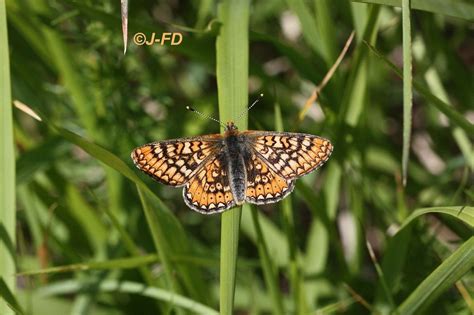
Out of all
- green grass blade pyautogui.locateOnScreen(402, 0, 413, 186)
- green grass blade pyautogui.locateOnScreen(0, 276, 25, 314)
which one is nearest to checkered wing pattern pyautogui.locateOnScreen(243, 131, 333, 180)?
green grass blade pyautogui.locateOnScreen(402, 0, 413, 186)

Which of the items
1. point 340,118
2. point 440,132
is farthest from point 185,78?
point 340,118

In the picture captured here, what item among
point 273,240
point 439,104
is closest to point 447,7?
point 439,104

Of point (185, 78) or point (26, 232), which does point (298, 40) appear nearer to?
point (185, 78)

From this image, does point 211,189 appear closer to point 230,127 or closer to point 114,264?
point 230,127

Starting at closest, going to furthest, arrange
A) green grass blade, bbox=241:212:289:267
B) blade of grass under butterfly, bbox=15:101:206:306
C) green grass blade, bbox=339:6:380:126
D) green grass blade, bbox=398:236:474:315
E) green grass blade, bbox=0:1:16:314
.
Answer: green grass blade, bbox=398:236:474:315
blade of grass under butterfly, bbox=15:101:206:306
green grass blade, bbox=0:1:16:314
green grass blade, bbox=339:6:380:126
green grass blade, bbox=241:212:289:267

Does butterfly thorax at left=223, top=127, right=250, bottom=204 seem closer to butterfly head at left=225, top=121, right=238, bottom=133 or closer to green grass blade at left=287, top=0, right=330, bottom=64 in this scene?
butterfly head at left=225, top=121, right=238, bottom=133

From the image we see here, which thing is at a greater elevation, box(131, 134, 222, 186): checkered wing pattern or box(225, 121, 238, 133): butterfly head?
box(225, 121, 238, 133): butterfly head
